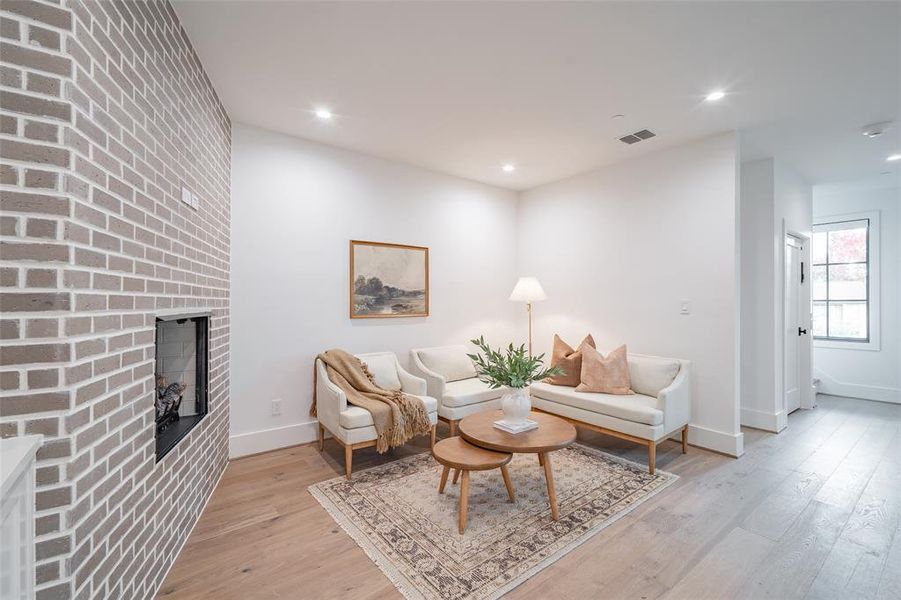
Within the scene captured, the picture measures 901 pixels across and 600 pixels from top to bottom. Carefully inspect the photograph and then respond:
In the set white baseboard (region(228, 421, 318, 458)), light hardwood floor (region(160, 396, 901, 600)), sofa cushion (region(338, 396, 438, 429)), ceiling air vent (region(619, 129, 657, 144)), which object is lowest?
light hardwood floor (region(160, 396, 901, 600))

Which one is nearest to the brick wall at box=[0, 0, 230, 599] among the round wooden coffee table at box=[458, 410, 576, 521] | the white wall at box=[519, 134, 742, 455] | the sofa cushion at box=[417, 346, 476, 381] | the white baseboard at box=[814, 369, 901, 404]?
the round wooden coffee table at box=[458, 410, 576, 521]

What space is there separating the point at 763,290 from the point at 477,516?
12.1 feet

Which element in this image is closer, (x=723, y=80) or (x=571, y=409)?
(x=723, y=80)

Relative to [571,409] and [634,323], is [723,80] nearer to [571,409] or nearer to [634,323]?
[634,323]

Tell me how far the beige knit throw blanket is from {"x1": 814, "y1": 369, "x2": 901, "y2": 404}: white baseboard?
5.85m

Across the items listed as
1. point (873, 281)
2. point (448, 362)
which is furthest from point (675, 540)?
point (873, 281)

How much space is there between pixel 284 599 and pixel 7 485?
1275mm

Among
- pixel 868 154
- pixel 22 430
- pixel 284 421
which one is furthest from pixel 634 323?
pixel 22 430

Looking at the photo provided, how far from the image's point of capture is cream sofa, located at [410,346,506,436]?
3.64 m

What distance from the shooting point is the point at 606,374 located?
11.9ft

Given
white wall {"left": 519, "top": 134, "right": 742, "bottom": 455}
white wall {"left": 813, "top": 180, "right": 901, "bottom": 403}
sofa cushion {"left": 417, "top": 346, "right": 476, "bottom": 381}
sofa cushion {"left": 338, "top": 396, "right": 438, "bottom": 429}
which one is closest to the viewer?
sofa cushion {"left": 338, "top": 396, "right": 438, "bottom": 429}

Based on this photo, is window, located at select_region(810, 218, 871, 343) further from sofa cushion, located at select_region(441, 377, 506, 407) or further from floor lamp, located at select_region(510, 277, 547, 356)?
sofa cushion, located at select_region(441, 377, 506, 407)

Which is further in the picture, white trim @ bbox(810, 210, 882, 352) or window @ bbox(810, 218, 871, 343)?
window @ bbox(810, 218, 871, 343)

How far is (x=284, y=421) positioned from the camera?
3.52 meters
